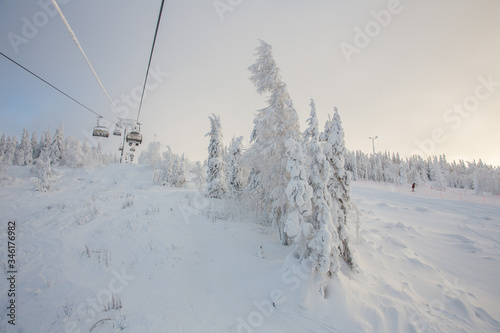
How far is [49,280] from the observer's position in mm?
5594

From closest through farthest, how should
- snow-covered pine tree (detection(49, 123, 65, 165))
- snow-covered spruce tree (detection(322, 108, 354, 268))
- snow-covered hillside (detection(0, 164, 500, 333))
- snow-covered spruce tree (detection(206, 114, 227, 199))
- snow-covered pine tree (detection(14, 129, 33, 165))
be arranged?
snow-covered hillside (detection(0, 164, 500, 333)) < snow-covered spruce tree (detection(322, 108, 354, 268)) < snow-covered spruce tree (detection(206, 114, 227, 199)) < snow-covered pine tree (detection(49, 123, 65, 165)) < snow-covered pine tree (detection(14, 129, 33, 165))

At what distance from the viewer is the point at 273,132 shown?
860 centimetres

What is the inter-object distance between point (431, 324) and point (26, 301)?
10.9 m

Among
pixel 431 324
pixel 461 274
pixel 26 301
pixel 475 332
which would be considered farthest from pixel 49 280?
pixel 461 274

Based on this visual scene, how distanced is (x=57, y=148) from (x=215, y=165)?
5566 centimetres

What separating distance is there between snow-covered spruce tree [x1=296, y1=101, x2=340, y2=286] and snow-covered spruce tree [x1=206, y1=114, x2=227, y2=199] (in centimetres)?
1498

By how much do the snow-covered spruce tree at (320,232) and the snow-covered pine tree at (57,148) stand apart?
6640 centimetres

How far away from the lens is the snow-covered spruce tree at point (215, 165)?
19.9 metres

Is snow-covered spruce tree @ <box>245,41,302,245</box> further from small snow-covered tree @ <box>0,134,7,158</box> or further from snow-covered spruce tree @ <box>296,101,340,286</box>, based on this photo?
small snow-covered tree @ <box>0,134,7,158</box>

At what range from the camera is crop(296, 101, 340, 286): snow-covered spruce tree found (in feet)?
16.0

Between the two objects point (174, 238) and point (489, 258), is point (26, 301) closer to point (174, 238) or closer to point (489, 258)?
point (174, 238)

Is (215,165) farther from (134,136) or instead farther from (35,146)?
(35,146)

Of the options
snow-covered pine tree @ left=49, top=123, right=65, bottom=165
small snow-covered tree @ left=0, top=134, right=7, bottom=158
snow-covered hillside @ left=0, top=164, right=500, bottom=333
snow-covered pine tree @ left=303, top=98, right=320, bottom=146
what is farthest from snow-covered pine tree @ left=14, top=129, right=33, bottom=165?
snow-covered pine tree @ left=303, top=98, right=320, bottom=146

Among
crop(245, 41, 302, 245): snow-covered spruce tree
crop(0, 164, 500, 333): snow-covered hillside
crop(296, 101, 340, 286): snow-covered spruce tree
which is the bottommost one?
crop(0, 164, 500, 333): snow-covered hillside
